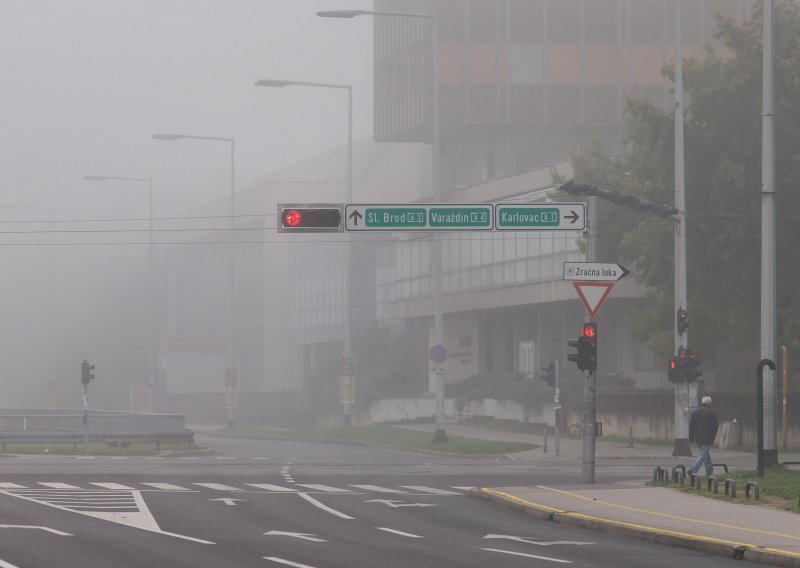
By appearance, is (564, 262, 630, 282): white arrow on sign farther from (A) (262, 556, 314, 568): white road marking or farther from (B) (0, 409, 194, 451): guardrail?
(B) (0, 409, 194, 451): guardrail

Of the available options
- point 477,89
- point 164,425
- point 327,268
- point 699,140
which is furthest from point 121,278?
point 699,140

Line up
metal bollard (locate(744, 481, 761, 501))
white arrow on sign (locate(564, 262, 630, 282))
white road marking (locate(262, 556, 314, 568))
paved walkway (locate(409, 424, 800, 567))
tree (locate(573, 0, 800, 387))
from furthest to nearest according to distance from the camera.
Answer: tree (locate(573, 0, 800, 387)) → white arrow on sign (locate(564, 262, 630, 282)) → metal bollard (locate(744, 481, 761, 501)) → paved walkway (locate(409, 424, 800, 567)) → white road marking (locate(262, 556, 314, 568))

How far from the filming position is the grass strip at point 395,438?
157 feet

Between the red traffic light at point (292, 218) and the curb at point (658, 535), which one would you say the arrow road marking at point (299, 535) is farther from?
the red traffic light at point (292, 218)

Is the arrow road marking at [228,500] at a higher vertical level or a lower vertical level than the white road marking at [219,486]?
higher

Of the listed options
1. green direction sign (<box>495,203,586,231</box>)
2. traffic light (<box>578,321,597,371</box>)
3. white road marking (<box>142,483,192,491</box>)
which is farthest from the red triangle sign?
white road marking (<box>142,483,192,491</box>)

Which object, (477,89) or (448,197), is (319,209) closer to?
→ (448,197)

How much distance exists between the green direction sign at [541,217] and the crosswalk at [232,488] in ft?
16.5

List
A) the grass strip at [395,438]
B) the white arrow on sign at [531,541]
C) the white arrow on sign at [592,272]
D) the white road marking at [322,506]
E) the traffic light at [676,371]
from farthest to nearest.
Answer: the grass strip at [395,438] < the traffic light at [676,371] < the white arrow on sign at [592,272] < the white road marking at [322,506] < the white arrow on sign at [531,541]

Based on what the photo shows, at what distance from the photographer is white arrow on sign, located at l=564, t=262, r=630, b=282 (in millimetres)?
26375

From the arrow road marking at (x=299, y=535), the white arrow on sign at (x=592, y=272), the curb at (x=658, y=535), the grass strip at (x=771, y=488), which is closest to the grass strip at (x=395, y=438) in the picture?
the white arrow on sign at (x=592, y=272)

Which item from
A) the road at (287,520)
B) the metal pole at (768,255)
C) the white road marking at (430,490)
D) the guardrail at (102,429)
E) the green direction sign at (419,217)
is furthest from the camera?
the guardrail at (102,429)

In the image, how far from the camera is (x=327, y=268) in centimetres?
10175

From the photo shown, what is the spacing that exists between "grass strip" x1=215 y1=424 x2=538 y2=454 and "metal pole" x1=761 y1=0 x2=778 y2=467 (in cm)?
2014
